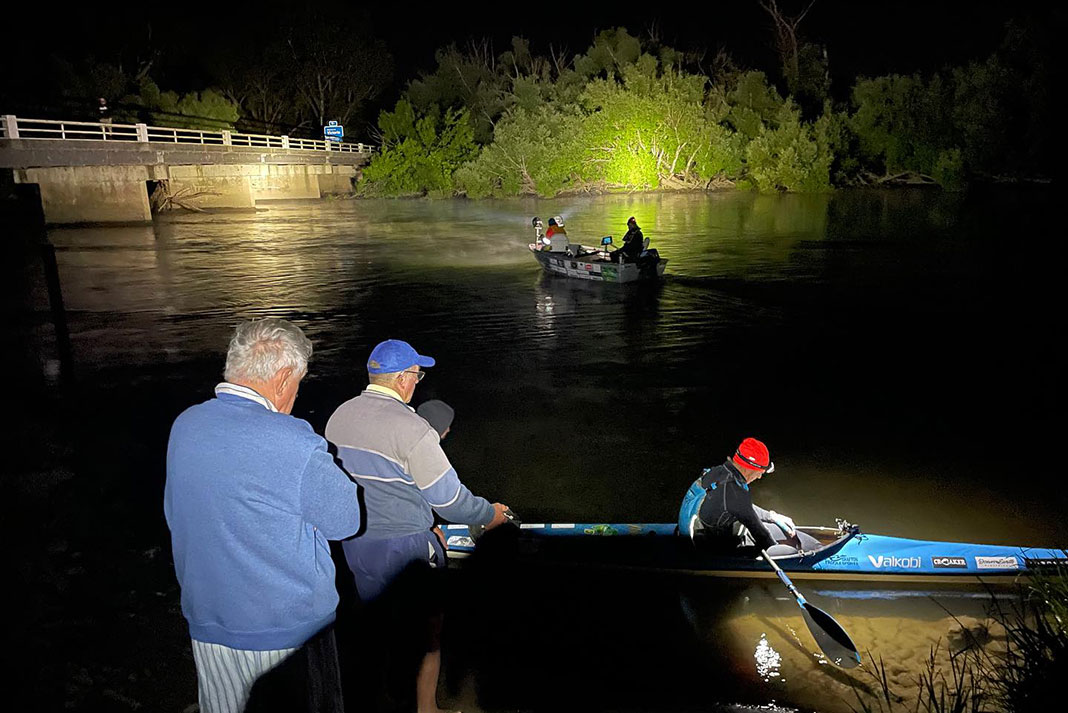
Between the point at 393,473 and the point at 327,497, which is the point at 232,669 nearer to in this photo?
the point at 327,497

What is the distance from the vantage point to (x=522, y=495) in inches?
319

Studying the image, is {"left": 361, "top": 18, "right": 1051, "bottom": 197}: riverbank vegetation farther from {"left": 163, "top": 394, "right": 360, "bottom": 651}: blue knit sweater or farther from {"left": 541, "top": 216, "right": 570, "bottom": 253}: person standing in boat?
{"left": 163, "top": 394, "right": 360, "bottom": 651}: blue knit sweater

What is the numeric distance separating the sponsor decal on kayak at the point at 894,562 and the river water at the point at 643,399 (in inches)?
10.7

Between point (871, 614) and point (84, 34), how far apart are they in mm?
61957

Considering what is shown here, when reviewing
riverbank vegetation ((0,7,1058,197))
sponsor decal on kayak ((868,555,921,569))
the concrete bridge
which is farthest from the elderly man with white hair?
riverbank vegetation ((0,7,1058,197))

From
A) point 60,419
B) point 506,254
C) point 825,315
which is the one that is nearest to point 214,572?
point 60,419

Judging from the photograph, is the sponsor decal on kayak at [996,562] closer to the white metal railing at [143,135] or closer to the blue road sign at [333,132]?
the white metal railing at [143,135]

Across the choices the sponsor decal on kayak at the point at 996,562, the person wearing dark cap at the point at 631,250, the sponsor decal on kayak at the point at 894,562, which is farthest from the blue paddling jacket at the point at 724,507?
the person wearing dark cap at the point at 631,250

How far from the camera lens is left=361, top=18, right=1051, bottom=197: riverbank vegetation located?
5153 cm

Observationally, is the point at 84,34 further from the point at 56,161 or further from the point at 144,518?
the point at 144,518

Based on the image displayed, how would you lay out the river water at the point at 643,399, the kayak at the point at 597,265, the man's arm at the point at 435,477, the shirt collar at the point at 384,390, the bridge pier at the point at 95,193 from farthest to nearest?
the bridge pier at the point at 95,193 < the kayak at the point at 597,265 < the river water at the point at 643,399 < the shirt collar at the point at 384,390 < the man's arm at the point at 435,477

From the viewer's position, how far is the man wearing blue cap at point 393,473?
3.74m

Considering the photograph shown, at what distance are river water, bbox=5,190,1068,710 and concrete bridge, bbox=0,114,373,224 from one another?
7.00m

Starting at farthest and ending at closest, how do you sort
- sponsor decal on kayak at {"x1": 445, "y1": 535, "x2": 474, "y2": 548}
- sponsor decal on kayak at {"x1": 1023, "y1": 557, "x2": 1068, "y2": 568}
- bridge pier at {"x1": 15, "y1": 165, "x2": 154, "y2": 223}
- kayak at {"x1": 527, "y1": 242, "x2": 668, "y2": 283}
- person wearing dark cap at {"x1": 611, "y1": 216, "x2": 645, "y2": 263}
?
bridge pier at {"x1": 15, "y1": 165, "x2": 154, "y2": 223} → person wearing dark cap at {"x1": 611, "y1": 216, "x2": 645, "y2": 263} → kayak at {"x1": 527, "y1": 242, "x2": 668, "y2": 283} → sponsor decal on kayak at {"x1": 445, "y1": 535, "x2": 474, "y2": 548} → sponsor decal on kayak at {"x1": 1023, "y1": 557, "x2": 1068, "y2": 568}
